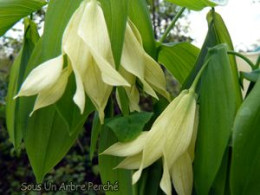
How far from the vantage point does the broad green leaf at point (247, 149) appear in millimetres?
300

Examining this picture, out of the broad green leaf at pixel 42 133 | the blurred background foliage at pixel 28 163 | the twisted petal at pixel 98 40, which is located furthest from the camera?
the blurred background foliage at pixel 28 163

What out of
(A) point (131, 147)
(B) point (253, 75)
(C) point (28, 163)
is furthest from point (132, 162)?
(C) point (28, 163)

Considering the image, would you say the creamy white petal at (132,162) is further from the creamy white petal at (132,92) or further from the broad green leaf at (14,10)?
the broad green leaf at (14,10)

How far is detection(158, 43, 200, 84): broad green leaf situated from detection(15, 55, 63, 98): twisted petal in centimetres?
17

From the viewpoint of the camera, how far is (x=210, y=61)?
35 centimetres

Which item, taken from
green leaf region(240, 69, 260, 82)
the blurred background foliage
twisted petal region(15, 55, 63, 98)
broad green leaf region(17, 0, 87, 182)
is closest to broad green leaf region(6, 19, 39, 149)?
broad green leaf region(17, 0, 87, 182)

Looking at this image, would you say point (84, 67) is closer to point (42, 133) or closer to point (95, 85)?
point (95, 85)

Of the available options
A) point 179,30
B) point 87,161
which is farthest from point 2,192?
point 179,30

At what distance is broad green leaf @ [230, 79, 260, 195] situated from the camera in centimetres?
30

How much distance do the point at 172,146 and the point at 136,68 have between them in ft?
0.23

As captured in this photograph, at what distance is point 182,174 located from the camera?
323mm

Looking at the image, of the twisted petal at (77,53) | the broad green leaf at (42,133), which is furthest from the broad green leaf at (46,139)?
the twisted petal at (77,53)

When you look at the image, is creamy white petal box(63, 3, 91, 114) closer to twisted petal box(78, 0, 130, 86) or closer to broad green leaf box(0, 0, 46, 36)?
twisted petal box(78, 0, 130, 86)

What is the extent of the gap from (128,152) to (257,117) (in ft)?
0.33
